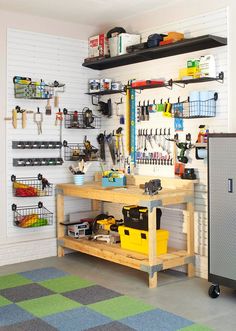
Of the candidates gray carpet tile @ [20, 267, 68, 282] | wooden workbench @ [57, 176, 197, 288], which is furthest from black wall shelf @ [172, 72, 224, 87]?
gray carpet tile @ [20, 267, 68, 282]

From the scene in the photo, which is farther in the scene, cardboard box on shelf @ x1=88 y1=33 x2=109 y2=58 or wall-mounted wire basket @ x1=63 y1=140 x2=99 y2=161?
wall-mounted wire basket @ x1=63 y1=140 x2=99 y2=161

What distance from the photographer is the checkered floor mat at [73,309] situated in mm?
3820

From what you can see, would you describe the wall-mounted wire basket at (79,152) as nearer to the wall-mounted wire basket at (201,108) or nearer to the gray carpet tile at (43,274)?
the gray carpet tile at (43,274)

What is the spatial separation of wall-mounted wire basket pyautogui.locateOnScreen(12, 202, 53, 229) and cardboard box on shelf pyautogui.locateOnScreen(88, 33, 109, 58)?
209 cm

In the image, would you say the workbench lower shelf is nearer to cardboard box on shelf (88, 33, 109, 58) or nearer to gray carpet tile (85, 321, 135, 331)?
gray carpet tile (85, 321, 135, 331)

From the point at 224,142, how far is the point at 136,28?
91.7 inches

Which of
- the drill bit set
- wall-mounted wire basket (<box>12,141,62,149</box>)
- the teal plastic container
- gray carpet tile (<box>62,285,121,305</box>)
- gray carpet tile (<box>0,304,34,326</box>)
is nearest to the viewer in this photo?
gray carpet tile (<box>0,304,34,326</box>)

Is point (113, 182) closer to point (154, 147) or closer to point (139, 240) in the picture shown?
point (154, 147)

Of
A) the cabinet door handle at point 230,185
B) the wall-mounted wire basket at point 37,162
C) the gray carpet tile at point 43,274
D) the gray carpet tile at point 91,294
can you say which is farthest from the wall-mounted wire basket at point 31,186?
the cabinet door handle at point 230,185

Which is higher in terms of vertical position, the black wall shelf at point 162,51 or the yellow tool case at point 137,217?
the black wall shelf at point 162,51

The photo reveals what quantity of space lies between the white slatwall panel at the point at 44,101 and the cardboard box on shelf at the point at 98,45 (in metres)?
0.12

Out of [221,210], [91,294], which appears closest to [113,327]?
[91,294]

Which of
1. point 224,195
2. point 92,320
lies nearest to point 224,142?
point 224,195

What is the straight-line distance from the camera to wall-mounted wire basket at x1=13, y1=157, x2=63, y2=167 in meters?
5.90
